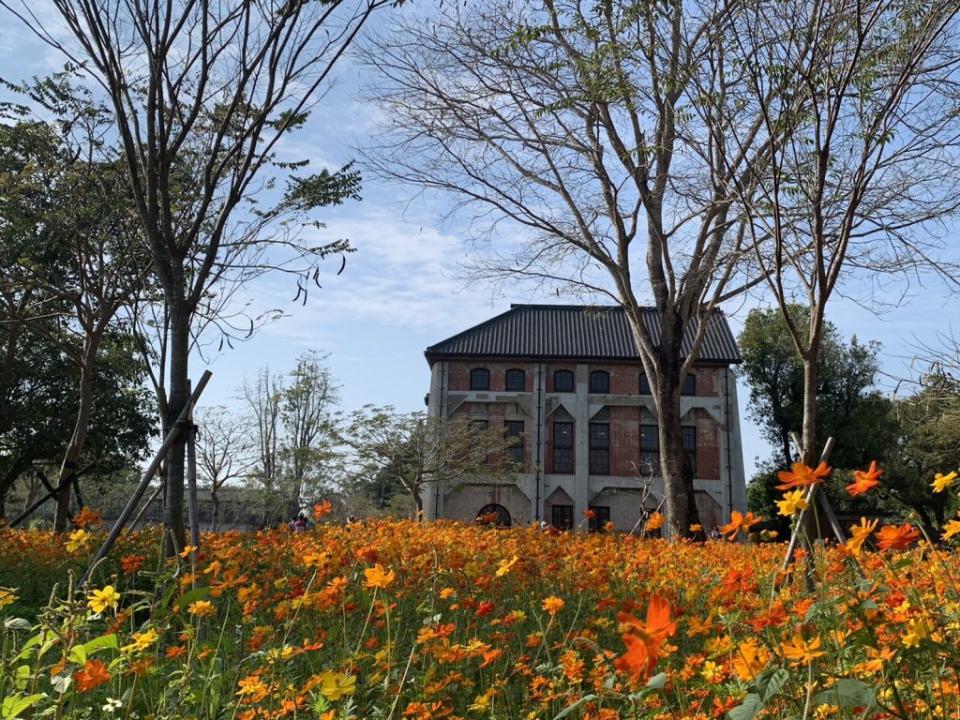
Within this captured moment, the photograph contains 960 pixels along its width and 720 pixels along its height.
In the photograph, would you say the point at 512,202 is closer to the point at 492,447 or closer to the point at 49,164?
the point at 49,164

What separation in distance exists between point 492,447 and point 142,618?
25.2 m

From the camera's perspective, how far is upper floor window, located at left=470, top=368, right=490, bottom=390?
3475 centimetres

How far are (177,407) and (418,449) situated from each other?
75.9 ft

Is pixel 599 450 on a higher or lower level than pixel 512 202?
lower

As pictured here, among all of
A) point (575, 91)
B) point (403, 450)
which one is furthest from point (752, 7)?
point (403, 450)

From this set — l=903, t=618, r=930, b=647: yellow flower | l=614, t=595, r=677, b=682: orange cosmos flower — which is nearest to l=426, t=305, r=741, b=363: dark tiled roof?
l=903, t=618, r=930, b=647: yellow flower

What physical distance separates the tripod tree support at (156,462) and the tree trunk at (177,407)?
0.29ft

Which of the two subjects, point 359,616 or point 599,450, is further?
point 599,450

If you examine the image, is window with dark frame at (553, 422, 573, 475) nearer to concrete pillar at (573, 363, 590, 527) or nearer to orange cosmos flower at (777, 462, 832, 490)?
concrete pillar at (573, 363, 590, 527)

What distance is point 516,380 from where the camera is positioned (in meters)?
34.8

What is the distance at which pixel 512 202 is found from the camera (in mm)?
12656

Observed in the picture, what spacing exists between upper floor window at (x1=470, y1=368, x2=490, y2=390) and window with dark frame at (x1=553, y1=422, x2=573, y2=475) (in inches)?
133

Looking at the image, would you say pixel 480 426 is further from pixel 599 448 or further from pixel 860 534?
pixel 860 534

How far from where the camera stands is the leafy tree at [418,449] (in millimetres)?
28109
